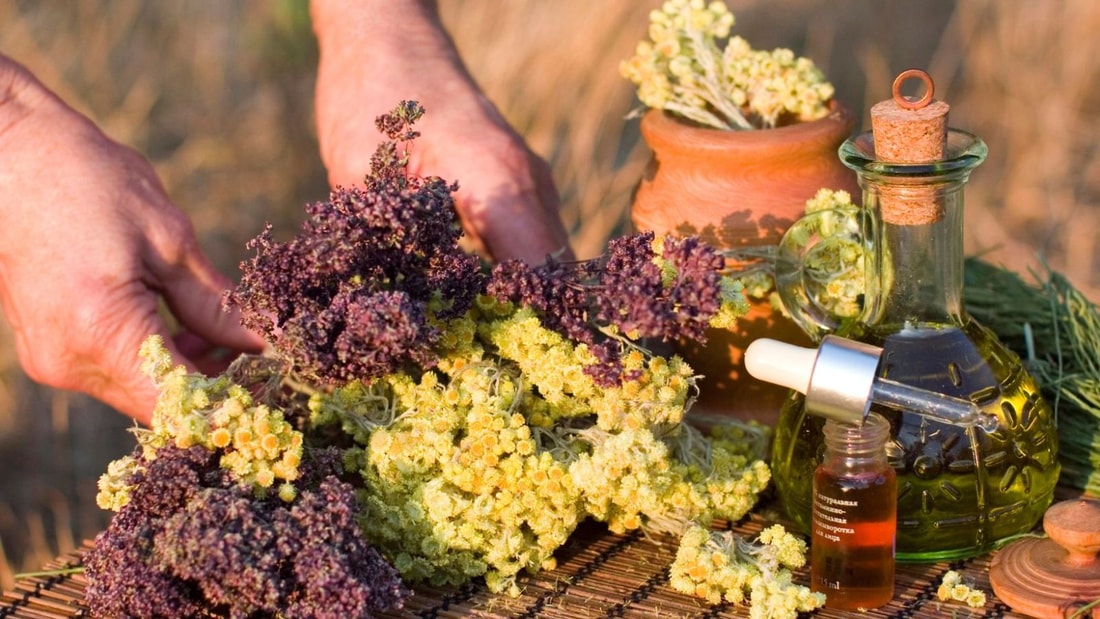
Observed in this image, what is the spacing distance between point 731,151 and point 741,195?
0.05 m

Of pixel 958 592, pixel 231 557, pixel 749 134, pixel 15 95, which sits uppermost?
pixel 15 95

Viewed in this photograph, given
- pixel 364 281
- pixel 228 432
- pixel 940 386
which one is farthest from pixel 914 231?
pixel 228 432

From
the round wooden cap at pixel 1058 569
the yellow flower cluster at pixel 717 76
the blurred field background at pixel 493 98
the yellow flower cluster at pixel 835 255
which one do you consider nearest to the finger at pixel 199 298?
the yellow flower cluster at pixel 717 76

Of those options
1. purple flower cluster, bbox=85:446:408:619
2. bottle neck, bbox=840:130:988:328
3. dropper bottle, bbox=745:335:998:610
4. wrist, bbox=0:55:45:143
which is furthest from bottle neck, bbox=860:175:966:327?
wrist, bbox=0:55:45:143

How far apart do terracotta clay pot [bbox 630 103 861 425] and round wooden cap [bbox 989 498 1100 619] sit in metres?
0.34

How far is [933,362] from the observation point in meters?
1.04

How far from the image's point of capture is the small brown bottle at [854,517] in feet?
→ 3.18

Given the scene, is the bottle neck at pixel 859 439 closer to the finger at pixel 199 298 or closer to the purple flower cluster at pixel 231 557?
the purple flower cluster at pixel 231 557

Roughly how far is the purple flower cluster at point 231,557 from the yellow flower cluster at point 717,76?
63cm

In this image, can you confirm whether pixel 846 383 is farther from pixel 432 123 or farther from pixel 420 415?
pixel 432 123

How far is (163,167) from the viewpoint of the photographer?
3168 millimetres

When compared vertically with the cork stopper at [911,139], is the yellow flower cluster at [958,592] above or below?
below

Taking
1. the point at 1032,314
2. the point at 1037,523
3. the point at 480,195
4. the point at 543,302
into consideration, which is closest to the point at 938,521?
the point at 1037,523

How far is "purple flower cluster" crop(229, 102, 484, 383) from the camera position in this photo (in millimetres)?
964
